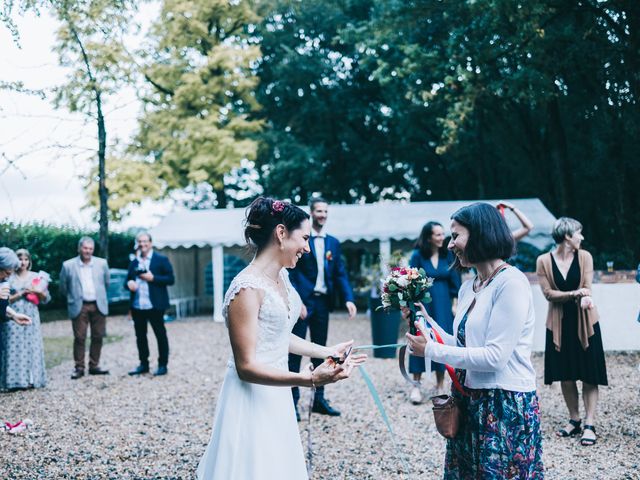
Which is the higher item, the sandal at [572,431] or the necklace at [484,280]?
the necklace at [484,280]

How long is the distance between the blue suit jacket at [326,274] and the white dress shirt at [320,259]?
3 centimetres

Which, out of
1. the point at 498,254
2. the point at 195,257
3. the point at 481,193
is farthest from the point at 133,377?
the point at 481,193

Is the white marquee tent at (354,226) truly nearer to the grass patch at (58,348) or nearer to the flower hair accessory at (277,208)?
Result: the grass patch at (58,348)

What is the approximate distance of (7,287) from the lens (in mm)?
6699

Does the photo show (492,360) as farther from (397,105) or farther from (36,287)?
(397,105)

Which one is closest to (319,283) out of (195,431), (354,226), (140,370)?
(195,431)

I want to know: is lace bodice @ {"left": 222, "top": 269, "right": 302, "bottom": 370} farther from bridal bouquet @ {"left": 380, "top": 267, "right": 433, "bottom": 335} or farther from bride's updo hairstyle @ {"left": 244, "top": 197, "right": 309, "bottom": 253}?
bridal bouquet @ {"left": 380, "top": 267, "right": 433, "bottom": 335}

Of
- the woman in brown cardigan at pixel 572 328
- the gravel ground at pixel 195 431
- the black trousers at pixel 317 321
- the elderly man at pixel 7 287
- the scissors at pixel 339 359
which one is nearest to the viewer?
the scissors at pixel 339 359

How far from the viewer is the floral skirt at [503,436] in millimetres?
2426

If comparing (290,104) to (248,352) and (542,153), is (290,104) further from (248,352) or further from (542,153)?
(248,352)

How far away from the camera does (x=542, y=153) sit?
19.2m

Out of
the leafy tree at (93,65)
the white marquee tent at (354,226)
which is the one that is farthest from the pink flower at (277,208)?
the white marquee tent at (354,226)

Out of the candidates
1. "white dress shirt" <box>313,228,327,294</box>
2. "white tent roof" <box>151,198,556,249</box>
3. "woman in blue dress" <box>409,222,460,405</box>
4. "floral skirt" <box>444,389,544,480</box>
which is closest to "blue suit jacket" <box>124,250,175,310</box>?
"white dress shirt" <box>313,228,327,294</box>

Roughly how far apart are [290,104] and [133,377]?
19.4 metres
